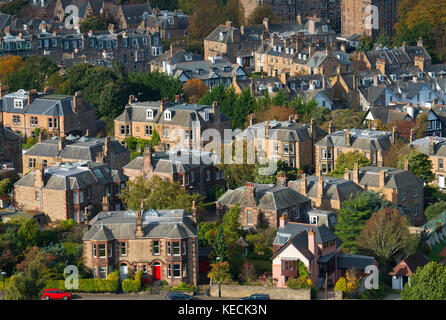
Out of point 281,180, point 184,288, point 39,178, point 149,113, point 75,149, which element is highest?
point 149,113

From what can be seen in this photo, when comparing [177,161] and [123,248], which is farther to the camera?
[177,161]

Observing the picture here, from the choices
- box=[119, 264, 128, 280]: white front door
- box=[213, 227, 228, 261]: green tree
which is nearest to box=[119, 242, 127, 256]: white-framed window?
box=[119, 264, 128, 280]: white front door

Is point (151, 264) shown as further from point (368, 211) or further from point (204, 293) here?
point (368, 211)

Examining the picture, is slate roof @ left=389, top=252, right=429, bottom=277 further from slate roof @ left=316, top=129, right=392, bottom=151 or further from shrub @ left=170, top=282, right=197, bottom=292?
slate roof @ left=316, top=129, right=392, bottom=151

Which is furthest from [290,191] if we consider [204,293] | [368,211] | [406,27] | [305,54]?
[406,27]

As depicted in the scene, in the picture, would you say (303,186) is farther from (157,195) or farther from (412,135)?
(412,135)

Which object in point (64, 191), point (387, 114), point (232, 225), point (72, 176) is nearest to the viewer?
point (232, 225)

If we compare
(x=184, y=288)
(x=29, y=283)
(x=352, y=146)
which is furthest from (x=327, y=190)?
(x=29, y=283)
